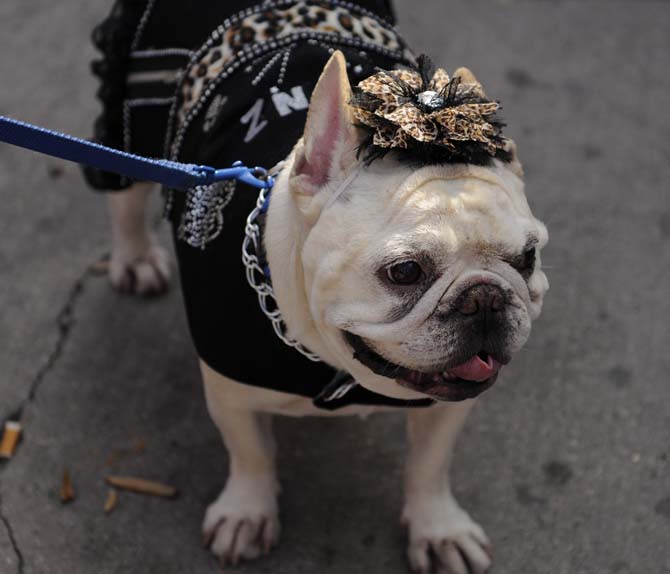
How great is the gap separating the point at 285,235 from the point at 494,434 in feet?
4.02

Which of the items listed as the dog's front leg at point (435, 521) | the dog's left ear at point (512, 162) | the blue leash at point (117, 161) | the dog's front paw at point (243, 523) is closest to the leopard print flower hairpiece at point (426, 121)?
the dog's left ear at point (512, 162)

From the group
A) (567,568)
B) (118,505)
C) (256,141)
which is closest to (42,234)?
(118,505)

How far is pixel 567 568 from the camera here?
8.25 feet

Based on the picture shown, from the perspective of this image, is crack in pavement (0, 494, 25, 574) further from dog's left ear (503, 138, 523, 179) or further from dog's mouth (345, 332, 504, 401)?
dog's left ear (503, 138, 523, 179)

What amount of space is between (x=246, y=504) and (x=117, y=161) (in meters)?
1.06

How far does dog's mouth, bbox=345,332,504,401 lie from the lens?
180cm

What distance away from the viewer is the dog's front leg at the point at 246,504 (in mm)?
2449

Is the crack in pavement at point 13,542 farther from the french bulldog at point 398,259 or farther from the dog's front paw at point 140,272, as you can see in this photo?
the french bulldog at point 398,259

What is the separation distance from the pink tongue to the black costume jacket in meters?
0.34

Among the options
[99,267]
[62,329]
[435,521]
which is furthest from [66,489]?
[435,521]

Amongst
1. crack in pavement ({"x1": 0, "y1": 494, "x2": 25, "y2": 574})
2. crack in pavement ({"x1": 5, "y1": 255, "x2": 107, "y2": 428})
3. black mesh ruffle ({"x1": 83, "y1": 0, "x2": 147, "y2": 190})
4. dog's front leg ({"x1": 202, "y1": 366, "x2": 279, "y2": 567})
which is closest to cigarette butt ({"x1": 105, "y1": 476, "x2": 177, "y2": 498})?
dog's front leg ({"x1": 202, "y1": 366, "x2": 279, "y2": 567})

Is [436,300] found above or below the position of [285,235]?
above

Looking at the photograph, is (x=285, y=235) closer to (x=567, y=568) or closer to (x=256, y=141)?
(x=256, y=141)

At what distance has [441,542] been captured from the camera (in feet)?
8.21
